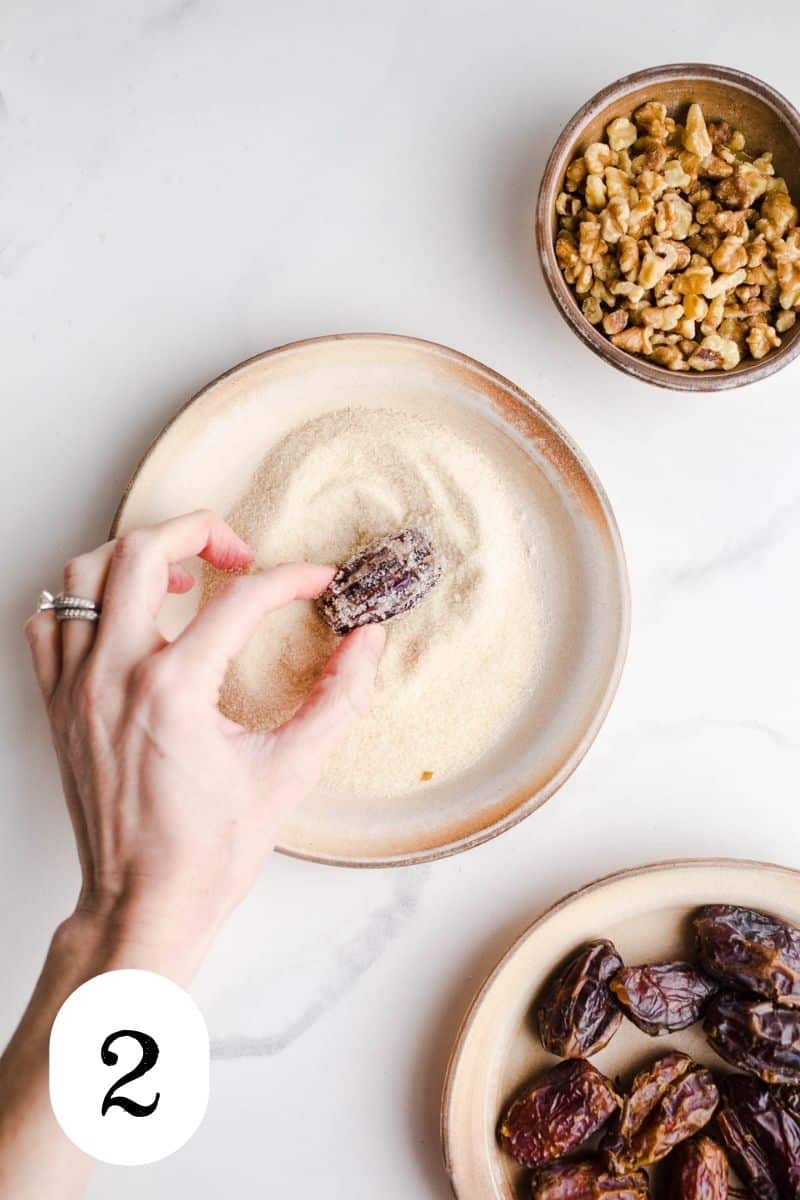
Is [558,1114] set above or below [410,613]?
below

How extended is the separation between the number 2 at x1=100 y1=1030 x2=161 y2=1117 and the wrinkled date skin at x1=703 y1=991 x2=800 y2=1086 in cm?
68

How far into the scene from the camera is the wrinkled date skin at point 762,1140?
1.16 m

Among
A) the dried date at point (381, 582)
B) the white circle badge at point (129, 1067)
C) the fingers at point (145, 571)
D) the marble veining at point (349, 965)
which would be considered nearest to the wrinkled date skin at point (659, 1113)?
the marble veining at point (349, 965)

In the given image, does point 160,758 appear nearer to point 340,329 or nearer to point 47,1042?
point 47,1042

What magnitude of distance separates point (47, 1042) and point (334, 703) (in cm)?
43

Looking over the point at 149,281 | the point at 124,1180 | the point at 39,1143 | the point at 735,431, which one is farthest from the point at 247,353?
the point at 124,1180

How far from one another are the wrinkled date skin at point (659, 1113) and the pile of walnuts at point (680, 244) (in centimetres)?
86

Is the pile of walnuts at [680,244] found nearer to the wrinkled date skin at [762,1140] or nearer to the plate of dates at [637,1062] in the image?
the plate of dates at [637,1062]

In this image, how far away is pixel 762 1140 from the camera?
1177 mm

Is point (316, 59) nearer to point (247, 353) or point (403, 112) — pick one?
point (403, 112)

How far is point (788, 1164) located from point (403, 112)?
1384mm

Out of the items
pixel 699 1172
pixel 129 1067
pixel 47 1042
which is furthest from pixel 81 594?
pixel 699 1172

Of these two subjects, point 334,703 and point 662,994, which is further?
point 662,994

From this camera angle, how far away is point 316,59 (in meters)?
1.27
